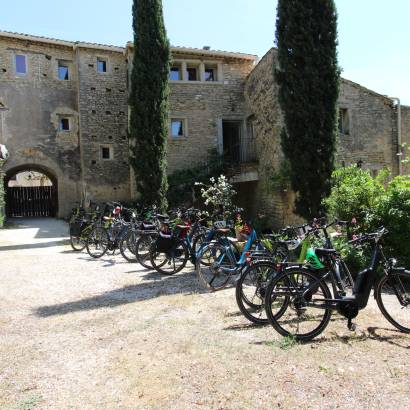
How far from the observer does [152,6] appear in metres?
12.6

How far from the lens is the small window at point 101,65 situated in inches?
634

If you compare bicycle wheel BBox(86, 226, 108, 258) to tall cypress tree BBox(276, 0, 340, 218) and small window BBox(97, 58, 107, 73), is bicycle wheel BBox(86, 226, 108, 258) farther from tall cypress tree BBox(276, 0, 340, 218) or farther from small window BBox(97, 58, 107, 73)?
small window BBox(97, 58, 107, 73)

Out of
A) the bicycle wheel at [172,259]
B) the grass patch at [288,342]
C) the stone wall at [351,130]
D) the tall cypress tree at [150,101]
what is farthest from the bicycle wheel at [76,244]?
the grass patch at [288,342]

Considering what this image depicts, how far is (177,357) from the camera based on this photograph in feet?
10.3

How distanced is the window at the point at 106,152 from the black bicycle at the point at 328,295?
546 inches

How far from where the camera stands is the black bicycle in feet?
11.3

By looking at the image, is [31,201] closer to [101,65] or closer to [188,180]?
[101,65]

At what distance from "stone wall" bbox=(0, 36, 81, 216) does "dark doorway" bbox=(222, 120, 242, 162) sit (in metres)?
6.45

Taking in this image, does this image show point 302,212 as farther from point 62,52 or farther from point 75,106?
point 62,52

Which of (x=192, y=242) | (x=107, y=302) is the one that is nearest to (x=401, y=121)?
(x=192, y=242)

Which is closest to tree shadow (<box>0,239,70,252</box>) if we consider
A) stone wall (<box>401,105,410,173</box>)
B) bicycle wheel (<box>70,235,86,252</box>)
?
bicycle wheel (<box>70,235,86,252</box>)

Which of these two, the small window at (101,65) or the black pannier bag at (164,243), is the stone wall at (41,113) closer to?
the small window at (101,65)

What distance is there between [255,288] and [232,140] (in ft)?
41.0

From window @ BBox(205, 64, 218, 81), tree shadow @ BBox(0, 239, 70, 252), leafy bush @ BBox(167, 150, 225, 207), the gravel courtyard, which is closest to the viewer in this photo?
the gravel courtyard
